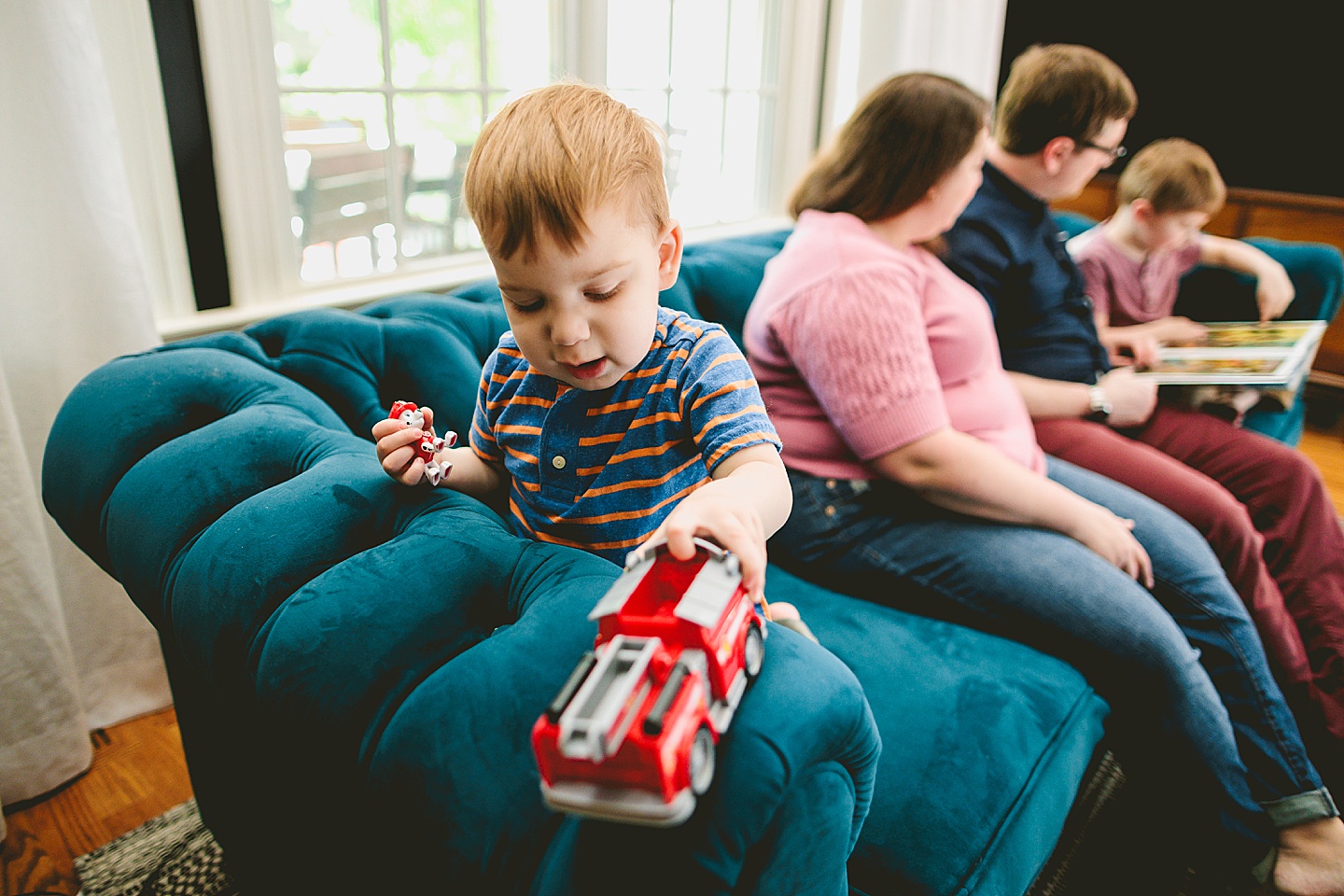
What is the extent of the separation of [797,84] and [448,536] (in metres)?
2.32

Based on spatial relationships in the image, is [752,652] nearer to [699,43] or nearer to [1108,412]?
[1108,412]

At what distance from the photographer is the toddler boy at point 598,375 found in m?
0.66

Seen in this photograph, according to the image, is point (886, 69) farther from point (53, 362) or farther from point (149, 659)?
point (149, 659)

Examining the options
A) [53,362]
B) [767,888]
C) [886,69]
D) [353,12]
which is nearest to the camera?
[767,888]

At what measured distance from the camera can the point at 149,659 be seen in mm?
1548

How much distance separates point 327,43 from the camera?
1.63 meters

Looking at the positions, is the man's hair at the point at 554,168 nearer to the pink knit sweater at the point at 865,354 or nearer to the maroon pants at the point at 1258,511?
the pink knit sweater at the point at 865,354

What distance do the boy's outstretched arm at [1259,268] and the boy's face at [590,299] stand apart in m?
1.91

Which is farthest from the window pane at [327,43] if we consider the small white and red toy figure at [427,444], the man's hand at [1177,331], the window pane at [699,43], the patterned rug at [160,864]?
the man's hand at [1177,331]

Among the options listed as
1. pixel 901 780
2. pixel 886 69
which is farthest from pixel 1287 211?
pixel 901 780

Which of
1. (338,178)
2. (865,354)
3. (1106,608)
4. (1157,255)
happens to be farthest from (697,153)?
(1106,608)

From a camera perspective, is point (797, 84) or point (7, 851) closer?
point (7, 851)

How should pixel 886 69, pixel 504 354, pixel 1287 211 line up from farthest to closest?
pixel 1287 211, pixel 886 69, pixel 504 354

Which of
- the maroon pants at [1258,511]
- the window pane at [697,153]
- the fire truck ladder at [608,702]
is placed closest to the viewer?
the fire truck ladder at [608,702]
